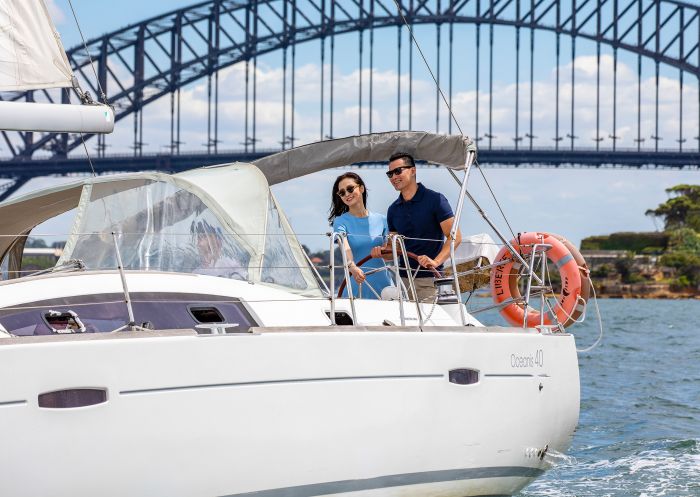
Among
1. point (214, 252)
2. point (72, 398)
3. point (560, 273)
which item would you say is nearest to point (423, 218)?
point (560, 273)

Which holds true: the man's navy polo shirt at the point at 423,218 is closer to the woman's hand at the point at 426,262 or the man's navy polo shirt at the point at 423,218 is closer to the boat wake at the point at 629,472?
the woman's hand at the point at 426,262

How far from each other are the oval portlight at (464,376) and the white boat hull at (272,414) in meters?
0.03

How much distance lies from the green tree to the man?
287 ft

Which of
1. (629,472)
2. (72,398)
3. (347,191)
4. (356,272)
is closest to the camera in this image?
(72,398)

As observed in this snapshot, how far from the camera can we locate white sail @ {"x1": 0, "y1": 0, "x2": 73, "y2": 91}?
617cm

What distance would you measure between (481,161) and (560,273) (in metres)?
59.7

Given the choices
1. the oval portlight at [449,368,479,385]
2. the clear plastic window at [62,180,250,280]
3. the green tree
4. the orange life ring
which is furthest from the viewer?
the green tree

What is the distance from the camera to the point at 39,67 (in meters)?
6.28

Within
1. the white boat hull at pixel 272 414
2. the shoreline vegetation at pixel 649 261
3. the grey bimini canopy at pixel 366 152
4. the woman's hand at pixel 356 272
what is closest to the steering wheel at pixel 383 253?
the woman's hand at pixel 356 272

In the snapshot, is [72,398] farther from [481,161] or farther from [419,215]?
[481,161]

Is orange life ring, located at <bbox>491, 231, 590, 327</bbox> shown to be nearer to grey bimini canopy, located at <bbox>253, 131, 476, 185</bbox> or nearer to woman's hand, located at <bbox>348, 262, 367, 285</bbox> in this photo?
grey bimini canopy, located at <bbox>253, 131, 476, 185</bbox>

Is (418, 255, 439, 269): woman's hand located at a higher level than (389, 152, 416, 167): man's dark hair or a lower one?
lower

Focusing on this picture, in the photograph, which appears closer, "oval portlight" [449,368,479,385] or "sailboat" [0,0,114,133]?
"oval portlight" [449,368,479,385]

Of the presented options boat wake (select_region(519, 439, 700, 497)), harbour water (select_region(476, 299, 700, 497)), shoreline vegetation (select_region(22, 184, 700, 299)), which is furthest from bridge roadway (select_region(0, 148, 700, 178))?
boat wake (select_region(519, 439, 700, 497))
